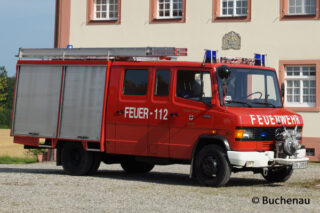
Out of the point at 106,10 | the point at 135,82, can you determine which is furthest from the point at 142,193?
the point at 106,10

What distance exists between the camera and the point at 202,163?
13.2 m

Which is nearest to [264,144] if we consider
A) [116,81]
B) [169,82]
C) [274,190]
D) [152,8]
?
[274,190]

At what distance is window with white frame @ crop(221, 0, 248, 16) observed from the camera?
2381 centimetres

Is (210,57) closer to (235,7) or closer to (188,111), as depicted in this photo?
(188,111)

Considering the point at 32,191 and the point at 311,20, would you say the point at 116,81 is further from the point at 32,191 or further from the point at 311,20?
the point at 311,20

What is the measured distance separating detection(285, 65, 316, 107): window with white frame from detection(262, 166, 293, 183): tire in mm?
8845

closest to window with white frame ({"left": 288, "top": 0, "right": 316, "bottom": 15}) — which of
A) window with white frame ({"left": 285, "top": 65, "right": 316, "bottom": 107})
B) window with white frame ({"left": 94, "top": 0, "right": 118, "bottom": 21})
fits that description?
window with white frame ({"left": 285, "top": 65, "right": 316, "bottom": 107})

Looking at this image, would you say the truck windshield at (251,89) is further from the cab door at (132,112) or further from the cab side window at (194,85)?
the cab door at (132,112)

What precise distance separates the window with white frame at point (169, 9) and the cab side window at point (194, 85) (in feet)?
36.7

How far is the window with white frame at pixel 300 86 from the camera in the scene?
901 inches

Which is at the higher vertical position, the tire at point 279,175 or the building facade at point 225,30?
the building facade at point 225,30

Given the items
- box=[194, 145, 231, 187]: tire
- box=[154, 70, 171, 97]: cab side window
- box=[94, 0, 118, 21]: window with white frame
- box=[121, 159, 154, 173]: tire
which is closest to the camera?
box=[194, 145, 231, 187]: tire

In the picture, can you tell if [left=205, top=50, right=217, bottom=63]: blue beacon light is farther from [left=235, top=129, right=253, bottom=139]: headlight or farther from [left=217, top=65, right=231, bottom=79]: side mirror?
[left=235, top=129, right=253, bottom=139]: headlight

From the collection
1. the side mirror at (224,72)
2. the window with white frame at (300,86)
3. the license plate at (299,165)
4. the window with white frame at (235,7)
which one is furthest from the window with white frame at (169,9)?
the license plate at (299,165)
